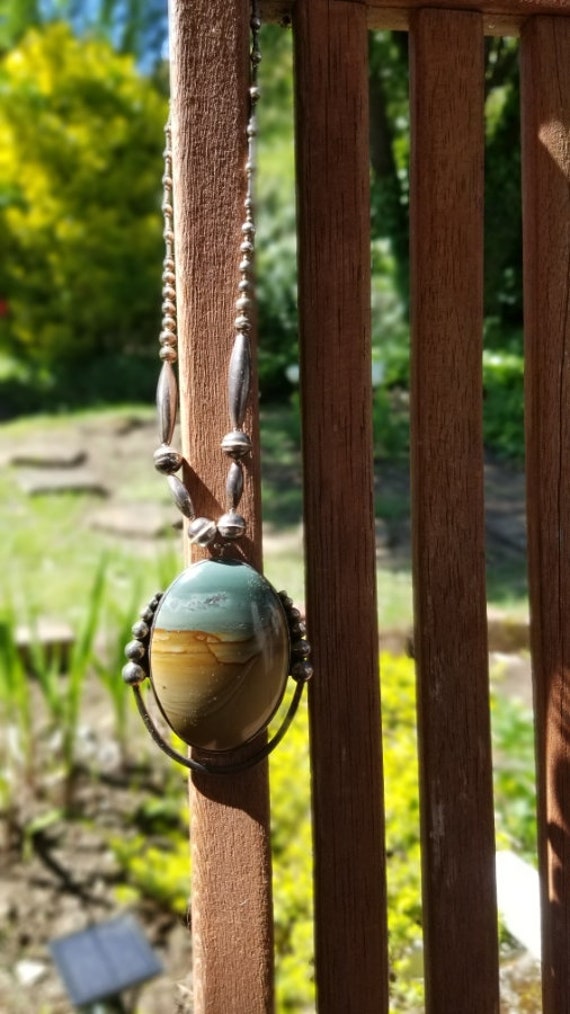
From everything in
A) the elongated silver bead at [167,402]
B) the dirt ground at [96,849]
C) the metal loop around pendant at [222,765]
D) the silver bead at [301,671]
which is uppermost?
the elongated silver bead at [167,402]

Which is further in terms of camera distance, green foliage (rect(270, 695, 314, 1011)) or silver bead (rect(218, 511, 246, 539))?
green foliage (rect(270, 695, 314, 1011))

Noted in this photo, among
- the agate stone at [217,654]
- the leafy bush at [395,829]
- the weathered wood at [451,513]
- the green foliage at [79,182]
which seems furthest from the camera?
the green foliage at [79,182]

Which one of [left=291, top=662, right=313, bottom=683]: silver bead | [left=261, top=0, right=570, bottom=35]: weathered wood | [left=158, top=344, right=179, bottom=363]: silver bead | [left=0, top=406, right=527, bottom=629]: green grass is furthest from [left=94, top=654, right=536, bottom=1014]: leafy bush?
[left=261, top=0, right=570, bottom=35]: weathered wood

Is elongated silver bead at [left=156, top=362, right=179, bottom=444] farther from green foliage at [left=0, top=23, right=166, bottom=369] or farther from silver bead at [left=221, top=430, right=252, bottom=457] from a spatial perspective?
green foliage at [left=0, top=23, right=166, bottom=369]

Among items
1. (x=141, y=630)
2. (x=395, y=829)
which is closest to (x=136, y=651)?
(x=141, y=630)

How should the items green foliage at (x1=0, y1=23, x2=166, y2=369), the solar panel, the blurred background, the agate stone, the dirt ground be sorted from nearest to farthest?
the agate stone, the solar panel, the blurred background, the dirt ground, green foliage at (x1=0, y1=23, x2=166, y2=369)

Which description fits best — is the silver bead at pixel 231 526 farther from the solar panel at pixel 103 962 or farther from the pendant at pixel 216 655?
the solar panel at pixel 103 962

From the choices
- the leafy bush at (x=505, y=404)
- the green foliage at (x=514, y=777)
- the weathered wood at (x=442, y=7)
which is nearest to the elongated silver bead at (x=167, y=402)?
the weathered wood at (x=442, y=7)
